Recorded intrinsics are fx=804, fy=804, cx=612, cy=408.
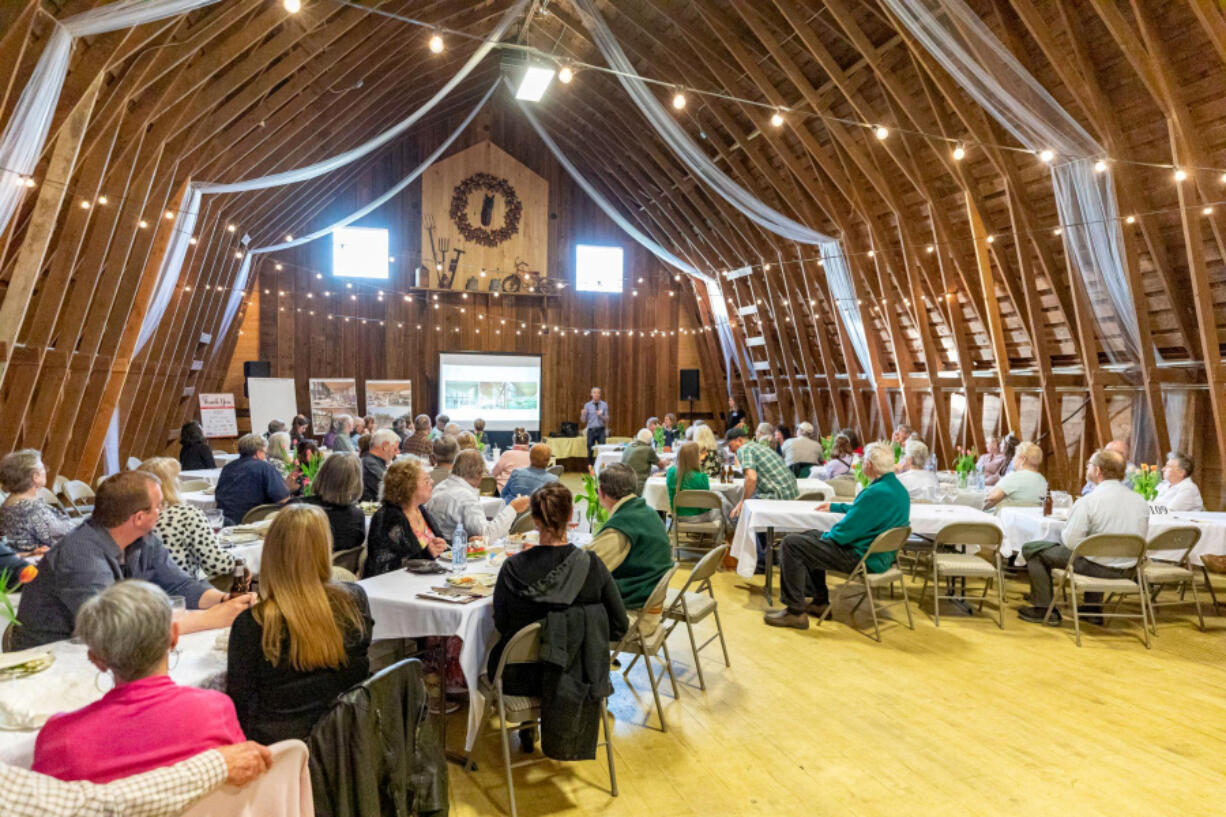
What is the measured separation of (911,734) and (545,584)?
209 centimetres

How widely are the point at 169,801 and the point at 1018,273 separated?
9.67m

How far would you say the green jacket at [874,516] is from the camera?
5.43 metres

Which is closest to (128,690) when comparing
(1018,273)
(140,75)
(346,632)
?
(346,632)

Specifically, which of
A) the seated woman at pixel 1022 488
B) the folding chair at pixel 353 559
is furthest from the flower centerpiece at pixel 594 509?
the seated woman at pixel 1022 488

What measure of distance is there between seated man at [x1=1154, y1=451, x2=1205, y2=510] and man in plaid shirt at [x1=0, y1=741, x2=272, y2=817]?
6655mm

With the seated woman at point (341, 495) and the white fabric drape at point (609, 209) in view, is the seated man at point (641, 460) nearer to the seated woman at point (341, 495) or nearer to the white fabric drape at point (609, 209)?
the white fabric drape at point (609, 209)

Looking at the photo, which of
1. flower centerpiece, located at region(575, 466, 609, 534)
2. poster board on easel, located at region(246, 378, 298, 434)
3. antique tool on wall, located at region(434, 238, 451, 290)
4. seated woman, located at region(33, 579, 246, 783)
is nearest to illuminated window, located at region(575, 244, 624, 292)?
antique tool on wall, located at region(434, 238, 451, 290)

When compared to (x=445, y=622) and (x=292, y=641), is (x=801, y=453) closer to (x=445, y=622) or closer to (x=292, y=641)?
(x=445, y=622)

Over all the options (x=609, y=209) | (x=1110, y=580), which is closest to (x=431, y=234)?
(x=609, y=209)

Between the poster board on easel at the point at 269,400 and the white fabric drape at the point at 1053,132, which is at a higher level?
the white fabric drape at the point at 1053,132

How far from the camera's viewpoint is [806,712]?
4180 mm

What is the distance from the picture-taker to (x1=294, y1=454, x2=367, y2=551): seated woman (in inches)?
164

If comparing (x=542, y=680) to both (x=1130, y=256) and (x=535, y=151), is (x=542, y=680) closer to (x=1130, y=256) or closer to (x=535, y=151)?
(x=1130, y=256)

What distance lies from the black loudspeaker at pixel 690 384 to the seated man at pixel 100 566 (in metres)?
13.5
